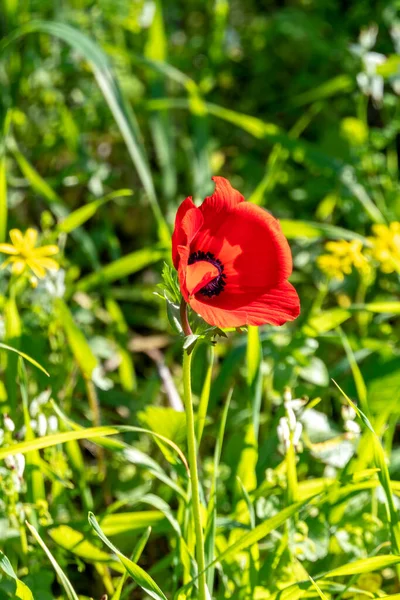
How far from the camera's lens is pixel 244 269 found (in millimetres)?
1158

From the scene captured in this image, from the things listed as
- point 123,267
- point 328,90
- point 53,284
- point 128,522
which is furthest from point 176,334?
point 328,90

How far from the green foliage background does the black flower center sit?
8 cm

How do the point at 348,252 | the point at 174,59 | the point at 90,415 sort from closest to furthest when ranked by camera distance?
1. the point at 348,252
2. the point at 90,415
3. the point at 174,59

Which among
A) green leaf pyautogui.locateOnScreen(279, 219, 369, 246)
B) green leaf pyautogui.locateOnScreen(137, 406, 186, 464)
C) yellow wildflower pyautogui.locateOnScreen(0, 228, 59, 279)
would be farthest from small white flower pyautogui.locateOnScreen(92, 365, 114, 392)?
green leaf pyautogui.locateOnScreen(279, 219, 369, 246)

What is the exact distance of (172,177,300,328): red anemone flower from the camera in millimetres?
1077

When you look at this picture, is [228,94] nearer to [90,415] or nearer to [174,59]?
[174,59]

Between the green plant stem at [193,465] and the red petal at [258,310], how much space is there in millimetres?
74

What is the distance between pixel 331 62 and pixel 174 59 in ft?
1.78

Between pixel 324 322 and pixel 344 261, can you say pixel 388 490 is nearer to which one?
pixel 324 322

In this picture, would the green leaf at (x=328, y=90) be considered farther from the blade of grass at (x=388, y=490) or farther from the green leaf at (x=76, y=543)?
the green leaf at (x=76, y=543)

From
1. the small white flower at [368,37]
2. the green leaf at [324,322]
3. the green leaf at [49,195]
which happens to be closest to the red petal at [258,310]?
the green leaf at [324,322]

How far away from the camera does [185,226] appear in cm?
103

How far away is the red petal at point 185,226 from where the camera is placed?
103 cm

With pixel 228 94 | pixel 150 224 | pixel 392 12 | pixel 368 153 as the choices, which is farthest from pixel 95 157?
pixel 392 12
